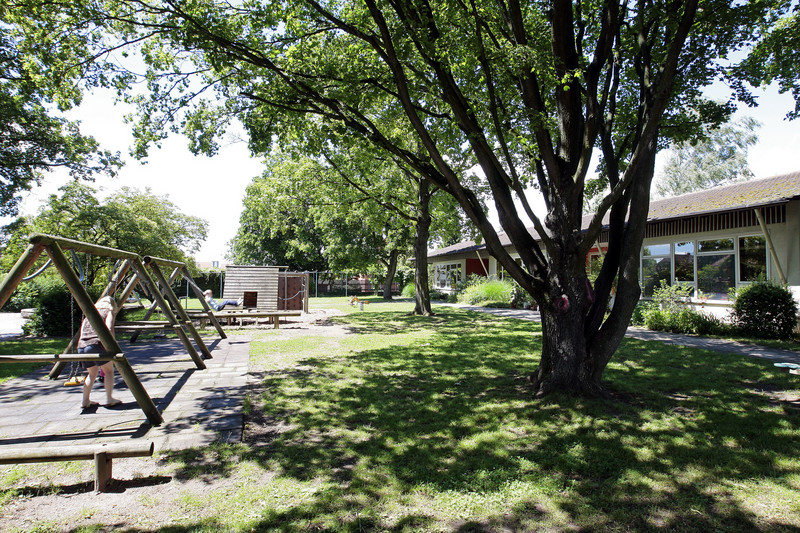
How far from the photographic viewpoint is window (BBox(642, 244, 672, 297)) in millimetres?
15234

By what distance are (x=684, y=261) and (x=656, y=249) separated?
4.39 feet

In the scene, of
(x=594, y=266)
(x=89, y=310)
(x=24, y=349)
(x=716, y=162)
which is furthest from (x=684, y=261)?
(x=716, y=162)

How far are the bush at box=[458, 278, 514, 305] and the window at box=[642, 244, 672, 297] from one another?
6722mm

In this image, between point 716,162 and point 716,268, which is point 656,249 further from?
point 716,162

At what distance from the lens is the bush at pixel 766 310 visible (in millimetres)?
10273

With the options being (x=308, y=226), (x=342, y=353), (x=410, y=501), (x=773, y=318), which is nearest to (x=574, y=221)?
(x=410, y=501)

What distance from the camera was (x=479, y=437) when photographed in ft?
14.2

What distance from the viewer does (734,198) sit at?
12.7m

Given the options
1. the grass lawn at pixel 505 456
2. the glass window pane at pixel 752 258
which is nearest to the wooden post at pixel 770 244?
the glass window pane at pixel 752 258

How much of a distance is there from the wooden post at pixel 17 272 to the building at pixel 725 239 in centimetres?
1414

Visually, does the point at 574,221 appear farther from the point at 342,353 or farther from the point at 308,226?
the point at 308,226

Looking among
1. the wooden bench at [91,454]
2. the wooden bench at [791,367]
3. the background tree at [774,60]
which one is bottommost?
the wooden bench at [91,454]

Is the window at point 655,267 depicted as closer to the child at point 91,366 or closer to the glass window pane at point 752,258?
the glass window pane at point 752,258

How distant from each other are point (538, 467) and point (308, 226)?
40.5m
